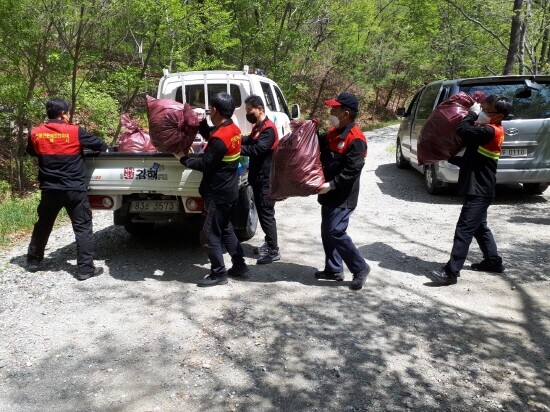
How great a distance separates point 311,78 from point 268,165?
20105 millimetres

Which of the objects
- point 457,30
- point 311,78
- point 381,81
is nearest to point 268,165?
point 457,30

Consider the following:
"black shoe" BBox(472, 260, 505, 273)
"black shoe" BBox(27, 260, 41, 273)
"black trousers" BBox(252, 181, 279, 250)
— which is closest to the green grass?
"black shoe" BBox(27, 260, 41, 273)

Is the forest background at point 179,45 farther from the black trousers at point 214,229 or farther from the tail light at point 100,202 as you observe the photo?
the black trousers at point 214,229

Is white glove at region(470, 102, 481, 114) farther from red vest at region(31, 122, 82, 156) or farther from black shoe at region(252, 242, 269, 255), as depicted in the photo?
red vest at region(31, 122, 82, 156)

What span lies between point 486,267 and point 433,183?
3.62 m

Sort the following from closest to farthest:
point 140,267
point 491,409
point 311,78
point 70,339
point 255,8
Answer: point 491,409 → point 70,339 → point 140,267 → point 255,8 → point 311,78

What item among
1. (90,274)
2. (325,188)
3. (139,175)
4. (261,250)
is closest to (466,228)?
(325,188)

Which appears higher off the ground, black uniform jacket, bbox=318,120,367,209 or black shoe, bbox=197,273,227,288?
black uniform jacket, bbox=318,120,367,209

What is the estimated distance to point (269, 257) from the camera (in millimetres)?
5598

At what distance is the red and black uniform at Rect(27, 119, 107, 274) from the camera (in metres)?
4.99

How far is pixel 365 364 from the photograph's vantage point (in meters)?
3.44

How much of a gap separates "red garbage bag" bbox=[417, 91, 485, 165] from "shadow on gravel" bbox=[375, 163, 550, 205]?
2651 mm

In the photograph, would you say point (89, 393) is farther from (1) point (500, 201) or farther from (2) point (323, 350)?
(1) point (500, 201)

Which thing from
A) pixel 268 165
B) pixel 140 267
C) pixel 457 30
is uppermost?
pixel 457 30
